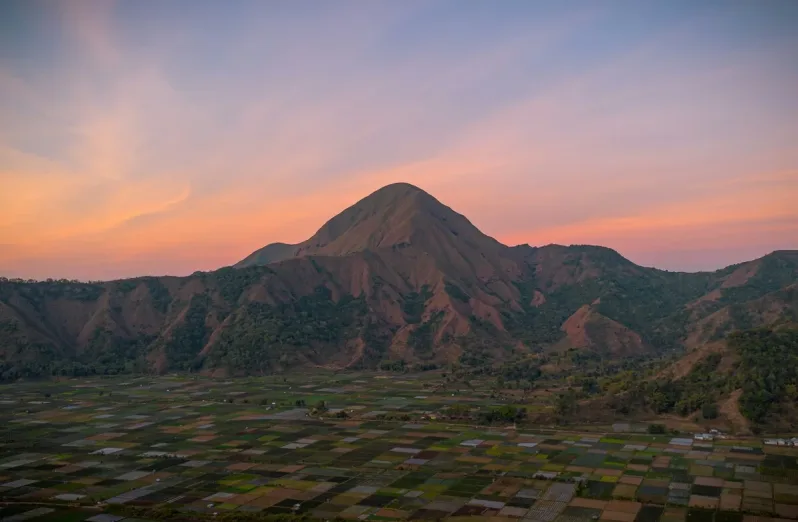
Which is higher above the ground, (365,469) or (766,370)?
(766,370)

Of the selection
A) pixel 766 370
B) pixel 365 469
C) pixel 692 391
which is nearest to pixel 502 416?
pixel 692 391

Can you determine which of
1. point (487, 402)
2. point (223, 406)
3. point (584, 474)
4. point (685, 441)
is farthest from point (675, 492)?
point (223, 406)

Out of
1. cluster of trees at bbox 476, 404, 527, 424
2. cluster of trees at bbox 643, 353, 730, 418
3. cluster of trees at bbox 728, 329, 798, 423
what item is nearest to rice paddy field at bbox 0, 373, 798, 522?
cluster of trees at bbox 476, 404, 527, 424

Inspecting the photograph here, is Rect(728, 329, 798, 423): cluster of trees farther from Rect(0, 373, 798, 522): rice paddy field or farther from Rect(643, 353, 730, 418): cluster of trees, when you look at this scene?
Rect(0, 373, 798, 522): rice paddy field

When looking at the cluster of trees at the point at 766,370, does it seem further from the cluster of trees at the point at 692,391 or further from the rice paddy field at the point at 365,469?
the rice paddy field at the point at 365,469

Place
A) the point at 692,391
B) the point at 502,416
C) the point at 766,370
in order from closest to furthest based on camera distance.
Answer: the point at 766,370 < the point at 502,416 < the point at 692,391

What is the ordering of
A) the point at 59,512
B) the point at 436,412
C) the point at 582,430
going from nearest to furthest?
the point at 59,512
the point at 582,430
the point at 436,412

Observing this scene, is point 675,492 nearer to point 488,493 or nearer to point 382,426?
point 488,493

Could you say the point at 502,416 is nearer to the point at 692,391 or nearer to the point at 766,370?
the point at 692,391

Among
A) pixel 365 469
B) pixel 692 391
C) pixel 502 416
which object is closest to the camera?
pixel 365 469
